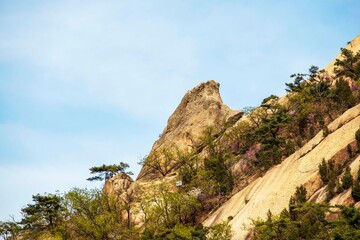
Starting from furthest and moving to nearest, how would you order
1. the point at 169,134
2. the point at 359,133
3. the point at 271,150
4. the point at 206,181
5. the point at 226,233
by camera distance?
the point at 169,134, the point at 206,181, the point at 271,150, the point at 226,233, the point at 359,133

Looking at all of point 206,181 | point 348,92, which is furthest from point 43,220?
point 348,92

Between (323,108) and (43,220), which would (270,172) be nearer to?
(323,108)

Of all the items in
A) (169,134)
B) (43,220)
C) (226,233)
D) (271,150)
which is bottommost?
(226,233)

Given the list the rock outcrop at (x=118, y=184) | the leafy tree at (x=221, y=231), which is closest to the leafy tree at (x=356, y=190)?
the leafy tree at (x=221, y=231)

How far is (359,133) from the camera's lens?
31391mm

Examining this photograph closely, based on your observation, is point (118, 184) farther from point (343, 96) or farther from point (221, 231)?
point (343, 96)

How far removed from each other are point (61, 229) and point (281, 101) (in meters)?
38.7

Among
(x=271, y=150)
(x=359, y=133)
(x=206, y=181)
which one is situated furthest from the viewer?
(x=206, y=181)

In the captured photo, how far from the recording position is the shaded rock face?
7650cm

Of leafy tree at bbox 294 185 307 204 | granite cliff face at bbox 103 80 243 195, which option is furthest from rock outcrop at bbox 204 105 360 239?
granite cliff face at bbox 103 80 243 195

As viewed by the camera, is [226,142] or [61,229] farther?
[226,142]

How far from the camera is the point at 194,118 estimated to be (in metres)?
79.8

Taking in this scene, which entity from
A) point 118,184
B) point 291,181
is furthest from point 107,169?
point 291,181

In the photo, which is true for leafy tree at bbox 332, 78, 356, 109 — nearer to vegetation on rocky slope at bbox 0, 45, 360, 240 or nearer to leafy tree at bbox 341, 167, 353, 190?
vegetation on rocky slope at bbox 0, 45, 360, 240
